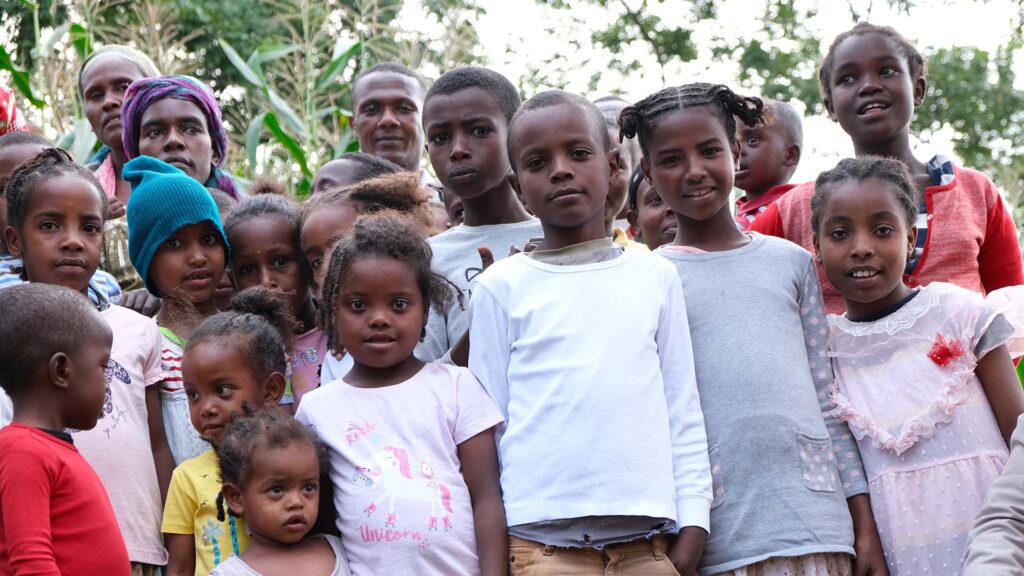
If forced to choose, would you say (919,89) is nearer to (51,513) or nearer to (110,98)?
(51,513)

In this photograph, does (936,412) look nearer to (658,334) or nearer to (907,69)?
(658,334)

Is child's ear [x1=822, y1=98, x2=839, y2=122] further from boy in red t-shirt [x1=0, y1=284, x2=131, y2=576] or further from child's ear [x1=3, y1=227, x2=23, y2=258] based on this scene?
child's ear [x1=3, y1=227, x2=23, y2=258]

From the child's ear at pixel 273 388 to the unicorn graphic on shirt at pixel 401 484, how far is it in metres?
0.54

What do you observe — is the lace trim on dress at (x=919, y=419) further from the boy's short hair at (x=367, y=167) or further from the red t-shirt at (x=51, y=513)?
the boy's short hair at (x=367, y=167)

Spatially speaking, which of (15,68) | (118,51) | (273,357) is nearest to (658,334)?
(273,357)

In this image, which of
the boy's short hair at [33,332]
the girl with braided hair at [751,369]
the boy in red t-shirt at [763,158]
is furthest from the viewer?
the boy in red t-shirt at [763,158]

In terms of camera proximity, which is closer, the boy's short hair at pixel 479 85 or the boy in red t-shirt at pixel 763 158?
the boy's short hair at pixel 479 85

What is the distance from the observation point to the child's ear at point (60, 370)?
2.87 metres

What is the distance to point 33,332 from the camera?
288 centimetres

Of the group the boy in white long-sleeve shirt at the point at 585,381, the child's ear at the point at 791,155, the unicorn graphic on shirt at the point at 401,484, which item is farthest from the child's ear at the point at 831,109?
the unicorn graphic on shirt at the point at 401,484

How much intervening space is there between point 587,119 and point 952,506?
149 cm

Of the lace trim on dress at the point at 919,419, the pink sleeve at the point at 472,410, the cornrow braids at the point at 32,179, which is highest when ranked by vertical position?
the cornrow braids at the point at 32,179

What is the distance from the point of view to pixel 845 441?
3.21m

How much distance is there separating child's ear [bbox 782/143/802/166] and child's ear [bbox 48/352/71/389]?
3.51 metres
